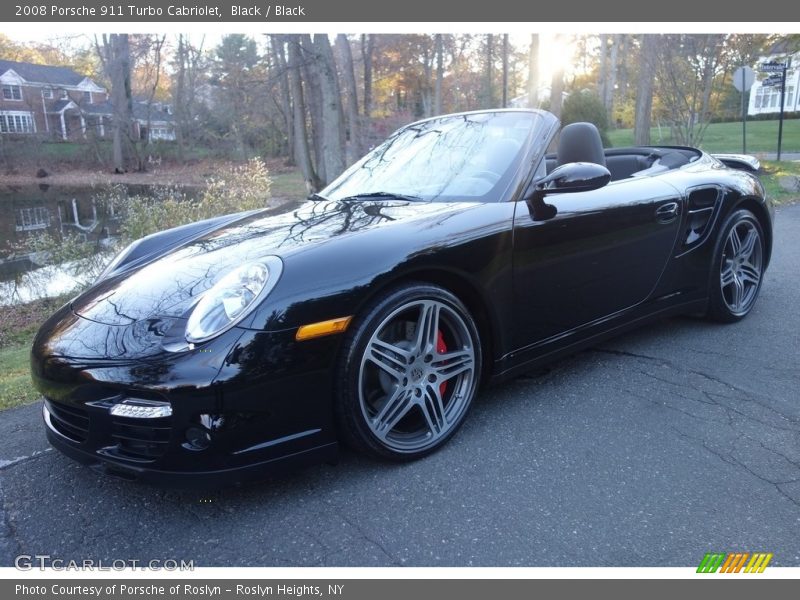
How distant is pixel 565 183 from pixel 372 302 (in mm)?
1126

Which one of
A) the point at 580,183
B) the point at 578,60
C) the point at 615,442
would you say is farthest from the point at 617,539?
the point at 578,60

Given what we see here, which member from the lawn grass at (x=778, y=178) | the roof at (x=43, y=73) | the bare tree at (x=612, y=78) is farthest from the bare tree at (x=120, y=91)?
the bare tree at (x=612, y=78)

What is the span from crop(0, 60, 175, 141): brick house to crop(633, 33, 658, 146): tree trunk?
102ft

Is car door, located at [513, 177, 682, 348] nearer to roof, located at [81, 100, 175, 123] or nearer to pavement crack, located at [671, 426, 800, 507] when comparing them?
pavement crack, located at [671, 426, 800, 507]

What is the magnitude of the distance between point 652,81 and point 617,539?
14733mm

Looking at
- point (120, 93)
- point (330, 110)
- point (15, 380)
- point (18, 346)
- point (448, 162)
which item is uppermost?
point (120, 93)

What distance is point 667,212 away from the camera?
355cm

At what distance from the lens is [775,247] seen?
22.1 feet

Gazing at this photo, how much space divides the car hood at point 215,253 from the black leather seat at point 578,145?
1.04m

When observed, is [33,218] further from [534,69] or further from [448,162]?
[448,162]

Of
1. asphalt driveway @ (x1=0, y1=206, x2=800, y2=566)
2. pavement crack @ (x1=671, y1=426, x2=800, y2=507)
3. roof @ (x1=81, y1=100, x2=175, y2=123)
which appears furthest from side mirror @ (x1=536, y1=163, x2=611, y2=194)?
roof @ (x1=81, y1=100, x2=175, y2=123)

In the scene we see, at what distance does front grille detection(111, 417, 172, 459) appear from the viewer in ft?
6.71

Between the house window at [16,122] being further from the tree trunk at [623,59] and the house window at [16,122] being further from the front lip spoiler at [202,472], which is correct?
the front lip spoiler at [202,472]

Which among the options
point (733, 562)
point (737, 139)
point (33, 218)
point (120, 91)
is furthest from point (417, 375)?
point (120, 91)
